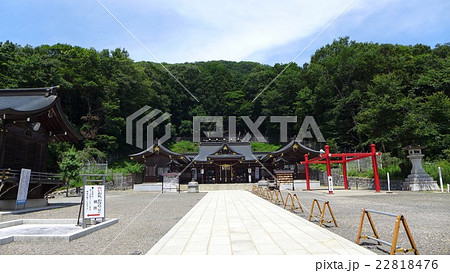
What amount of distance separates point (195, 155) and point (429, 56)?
3288 centimetres

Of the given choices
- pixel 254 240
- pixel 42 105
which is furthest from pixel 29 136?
pixel 254 240

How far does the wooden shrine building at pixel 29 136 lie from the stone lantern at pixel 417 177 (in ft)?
72.5

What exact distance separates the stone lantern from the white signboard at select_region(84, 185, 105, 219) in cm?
1992

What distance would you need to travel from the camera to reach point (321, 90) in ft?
134

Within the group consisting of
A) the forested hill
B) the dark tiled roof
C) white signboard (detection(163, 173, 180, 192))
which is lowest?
white signboard (detection(163, 173, 180, 192))

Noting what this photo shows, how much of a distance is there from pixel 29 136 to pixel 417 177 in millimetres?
23616

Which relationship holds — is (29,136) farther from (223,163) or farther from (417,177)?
(417,177)

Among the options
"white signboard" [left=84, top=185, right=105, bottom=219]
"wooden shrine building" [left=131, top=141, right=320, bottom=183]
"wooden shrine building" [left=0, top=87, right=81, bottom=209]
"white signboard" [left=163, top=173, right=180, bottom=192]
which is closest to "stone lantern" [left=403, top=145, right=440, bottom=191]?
"wooden shrine building" [left=131, top=141, right=320, bottom=183]

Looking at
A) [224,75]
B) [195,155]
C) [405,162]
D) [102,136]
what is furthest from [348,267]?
[224,75]

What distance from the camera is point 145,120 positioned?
44875 mm

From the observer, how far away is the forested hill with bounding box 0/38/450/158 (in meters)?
21.4

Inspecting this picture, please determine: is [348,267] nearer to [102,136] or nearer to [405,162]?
[405,162]

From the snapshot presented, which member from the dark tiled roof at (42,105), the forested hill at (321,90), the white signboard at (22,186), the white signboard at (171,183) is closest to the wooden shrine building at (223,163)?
the white signboard at (171,183)

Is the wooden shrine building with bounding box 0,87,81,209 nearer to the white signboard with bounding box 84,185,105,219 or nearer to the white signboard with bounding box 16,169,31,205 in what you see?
the white signboard with bounding box 16,169,31,205
